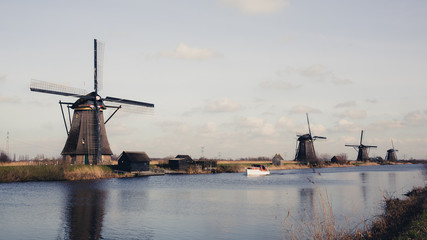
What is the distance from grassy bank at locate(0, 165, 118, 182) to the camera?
47.5m

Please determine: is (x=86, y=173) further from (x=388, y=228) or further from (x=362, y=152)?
(x=362, y=152)

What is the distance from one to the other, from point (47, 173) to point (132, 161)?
16.8 m

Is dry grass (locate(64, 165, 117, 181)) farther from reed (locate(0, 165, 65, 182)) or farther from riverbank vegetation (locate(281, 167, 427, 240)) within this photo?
riverbank vegetation (locate(281, 167, 427, 240))

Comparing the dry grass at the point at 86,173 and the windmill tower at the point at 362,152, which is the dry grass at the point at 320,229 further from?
the windmill tower at the point at 362,152

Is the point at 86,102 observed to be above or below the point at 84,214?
above

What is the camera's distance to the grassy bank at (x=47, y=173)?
47500mm

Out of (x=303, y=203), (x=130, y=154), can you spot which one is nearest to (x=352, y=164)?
(x=130, y=154)

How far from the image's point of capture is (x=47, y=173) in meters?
50.0

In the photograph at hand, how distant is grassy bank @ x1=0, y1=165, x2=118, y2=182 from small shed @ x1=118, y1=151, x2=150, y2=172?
9.53 metres

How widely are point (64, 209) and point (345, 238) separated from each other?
19690 millimetres

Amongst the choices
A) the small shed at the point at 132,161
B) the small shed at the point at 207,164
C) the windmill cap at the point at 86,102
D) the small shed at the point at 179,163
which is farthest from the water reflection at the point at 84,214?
the small shed at the point at 207,164

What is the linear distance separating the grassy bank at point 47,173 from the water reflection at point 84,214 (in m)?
13.1

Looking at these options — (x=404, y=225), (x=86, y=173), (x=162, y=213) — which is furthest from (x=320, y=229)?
(x=86, y=173)

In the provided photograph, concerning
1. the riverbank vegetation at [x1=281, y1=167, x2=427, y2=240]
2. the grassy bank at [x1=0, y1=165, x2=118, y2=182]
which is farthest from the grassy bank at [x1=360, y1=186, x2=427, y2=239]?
the grassy bank at [x1=0, y1=165, x2=118, y2=182]
